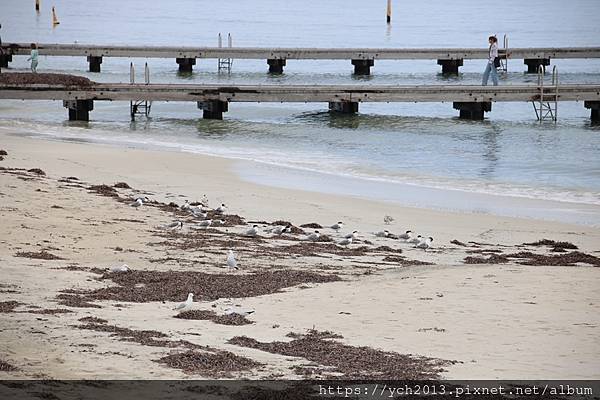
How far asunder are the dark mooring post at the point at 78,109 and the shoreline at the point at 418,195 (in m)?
8.97

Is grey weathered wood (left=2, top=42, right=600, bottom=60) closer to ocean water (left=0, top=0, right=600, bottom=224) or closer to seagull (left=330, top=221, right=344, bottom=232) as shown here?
ocean water (left=0, top=0, right=600, bottom=224)

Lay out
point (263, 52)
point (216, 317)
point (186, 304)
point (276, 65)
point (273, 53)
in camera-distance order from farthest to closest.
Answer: point (276, 65)
point (273, 53)
point (263, 52)
point (186, 304)
point (216, 317)

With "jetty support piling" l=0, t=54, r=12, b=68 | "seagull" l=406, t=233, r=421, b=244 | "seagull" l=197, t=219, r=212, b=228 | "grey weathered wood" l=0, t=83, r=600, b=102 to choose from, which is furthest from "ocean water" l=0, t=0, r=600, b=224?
"seagull" l=197, t=219, r=212, b=228

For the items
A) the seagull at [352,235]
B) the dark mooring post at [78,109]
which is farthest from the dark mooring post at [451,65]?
the seagull at [352,235]

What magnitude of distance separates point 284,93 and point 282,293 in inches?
844

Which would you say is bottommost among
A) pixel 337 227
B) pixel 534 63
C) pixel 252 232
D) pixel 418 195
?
pixel 418 195

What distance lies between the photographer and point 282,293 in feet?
32.7

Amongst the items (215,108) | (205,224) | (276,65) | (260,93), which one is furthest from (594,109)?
(205,224)

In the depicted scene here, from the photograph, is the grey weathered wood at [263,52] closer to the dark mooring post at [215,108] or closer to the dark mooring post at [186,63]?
the dark mooring post at [186,63]

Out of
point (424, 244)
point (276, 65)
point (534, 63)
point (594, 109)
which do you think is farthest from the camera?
point (534, 63)

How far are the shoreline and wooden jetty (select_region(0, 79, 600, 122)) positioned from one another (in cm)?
797

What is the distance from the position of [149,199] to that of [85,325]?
816cm

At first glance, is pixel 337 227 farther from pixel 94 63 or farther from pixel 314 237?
pixel 94 63

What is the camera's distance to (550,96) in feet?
107
